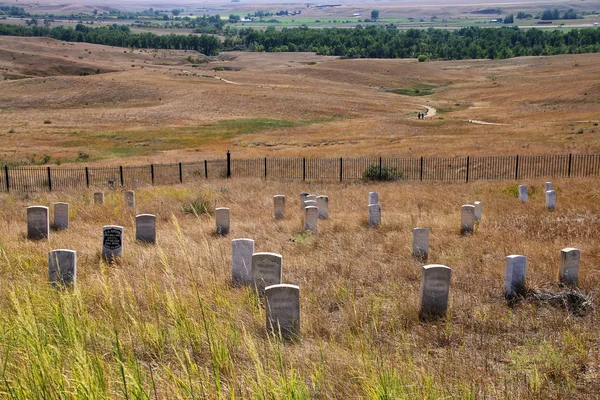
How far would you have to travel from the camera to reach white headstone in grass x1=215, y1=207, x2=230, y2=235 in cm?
1612

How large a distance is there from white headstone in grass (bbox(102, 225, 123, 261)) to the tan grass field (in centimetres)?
2946

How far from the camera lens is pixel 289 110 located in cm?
7788

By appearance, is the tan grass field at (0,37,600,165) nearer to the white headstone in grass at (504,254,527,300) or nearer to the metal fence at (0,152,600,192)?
the metal fence at (0,152,600,192)

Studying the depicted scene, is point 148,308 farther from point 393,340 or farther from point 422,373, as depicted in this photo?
point 422,373

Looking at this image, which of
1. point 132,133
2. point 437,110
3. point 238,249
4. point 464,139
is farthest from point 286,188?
point 437,110

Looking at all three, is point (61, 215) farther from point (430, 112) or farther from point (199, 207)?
point (430, 112)

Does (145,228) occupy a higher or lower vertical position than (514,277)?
lower

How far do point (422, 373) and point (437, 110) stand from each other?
256ft

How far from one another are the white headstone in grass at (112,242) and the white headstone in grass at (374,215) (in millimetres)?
6942

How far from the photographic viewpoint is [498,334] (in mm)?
8328

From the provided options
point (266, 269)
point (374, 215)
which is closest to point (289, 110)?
point (374, 215)

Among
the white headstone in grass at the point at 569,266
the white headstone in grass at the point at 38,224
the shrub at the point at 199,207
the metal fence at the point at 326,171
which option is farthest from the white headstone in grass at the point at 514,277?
the metal fence at the point at 326,171

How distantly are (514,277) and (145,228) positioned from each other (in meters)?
7.93

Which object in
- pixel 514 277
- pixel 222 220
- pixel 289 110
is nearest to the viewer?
pixel 514 277
